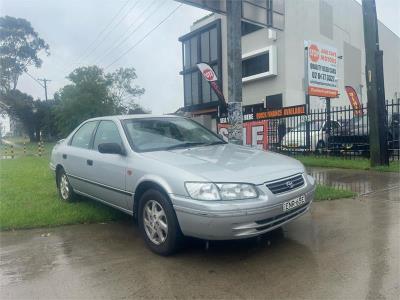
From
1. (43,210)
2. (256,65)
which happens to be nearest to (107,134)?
(43,210)

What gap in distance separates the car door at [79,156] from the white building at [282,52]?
23207 mm

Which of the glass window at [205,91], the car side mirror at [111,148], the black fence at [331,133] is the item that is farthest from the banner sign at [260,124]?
the glass window at [205,91]

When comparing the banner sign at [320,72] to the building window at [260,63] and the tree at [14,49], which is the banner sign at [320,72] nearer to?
the building window at [260,63]

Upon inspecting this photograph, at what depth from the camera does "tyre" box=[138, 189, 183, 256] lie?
12.3ft

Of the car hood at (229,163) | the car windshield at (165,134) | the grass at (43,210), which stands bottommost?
the grass at (43,210)

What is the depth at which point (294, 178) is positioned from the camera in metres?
4.00

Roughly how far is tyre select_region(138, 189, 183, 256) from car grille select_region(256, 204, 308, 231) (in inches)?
32.0

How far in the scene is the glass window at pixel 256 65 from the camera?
2942 centimetres

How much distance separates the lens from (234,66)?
7.19 metres

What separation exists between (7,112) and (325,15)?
3988 cm

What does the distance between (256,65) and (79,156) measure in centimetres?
2654

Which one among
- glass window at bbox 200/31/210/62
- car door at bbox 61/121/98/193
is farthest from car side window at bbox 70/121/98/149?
glass window at bbox 200/31/210/62

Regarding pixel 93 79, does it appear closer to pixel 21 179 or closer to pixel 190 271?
pixel 21 179

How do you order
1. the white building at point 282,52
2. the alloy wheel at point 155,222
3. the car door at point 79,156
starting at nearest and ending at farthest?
the alloy wheel at point 155,222 < the car door at point 79,156 < the white building at point 282,52
